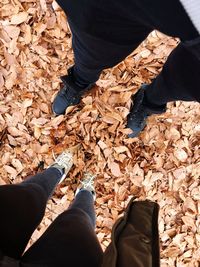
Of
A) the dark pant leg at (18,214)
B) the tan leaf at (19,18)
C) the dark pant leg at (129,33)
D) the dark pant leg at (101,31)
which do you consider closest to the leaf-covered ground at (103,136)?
the tan leaf at (19,18)

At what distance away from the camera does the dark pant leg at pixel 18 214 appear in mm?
861

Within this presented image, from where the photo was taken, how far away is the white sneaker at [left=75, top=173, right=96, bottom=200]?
1.48m

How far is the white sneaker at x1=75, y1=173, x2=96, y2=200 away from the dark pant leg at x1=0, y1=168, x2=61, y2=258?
34 cm

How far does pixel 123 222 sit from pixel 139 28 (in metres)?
0.39

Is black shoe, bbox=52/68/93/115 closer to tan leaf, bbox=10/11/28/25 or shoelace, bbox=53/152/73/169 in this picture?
shoelace, bbox=53/152/73/169

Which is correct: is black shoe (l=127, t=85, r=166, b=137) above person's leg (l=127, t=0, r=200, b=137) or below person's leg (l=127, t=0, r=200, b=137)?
below

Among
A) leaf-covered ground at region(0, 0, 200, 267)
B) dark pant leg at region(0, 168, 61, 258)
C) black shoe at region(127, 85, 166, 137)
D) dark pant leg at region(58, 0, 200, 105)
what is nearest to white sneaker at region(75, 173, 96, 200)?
leaf-covered ground at region(0, 0, 200, 267)

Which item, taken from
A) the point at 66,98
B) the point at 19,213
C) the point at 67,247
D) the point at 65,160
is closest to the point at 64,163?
the point at 65,160

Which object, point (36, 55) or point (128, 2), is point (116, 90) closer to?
point (36, 55)

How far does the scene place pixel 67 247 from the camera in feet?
2.77

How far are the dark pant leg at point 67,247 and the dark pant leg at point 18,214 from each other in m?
0.04

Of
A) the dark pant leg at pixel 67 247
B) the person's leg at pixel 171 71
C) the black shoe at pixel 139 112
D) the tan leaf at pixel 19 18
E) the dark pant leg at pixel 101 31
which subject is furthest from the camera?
the tan leaf at pixel 19 18

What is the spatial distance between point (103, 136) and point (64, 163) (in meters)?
0.20

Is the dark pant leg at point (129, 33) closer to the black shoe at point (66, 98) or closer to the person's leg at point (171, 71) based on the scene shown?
the person's leg at point (171, 71)
